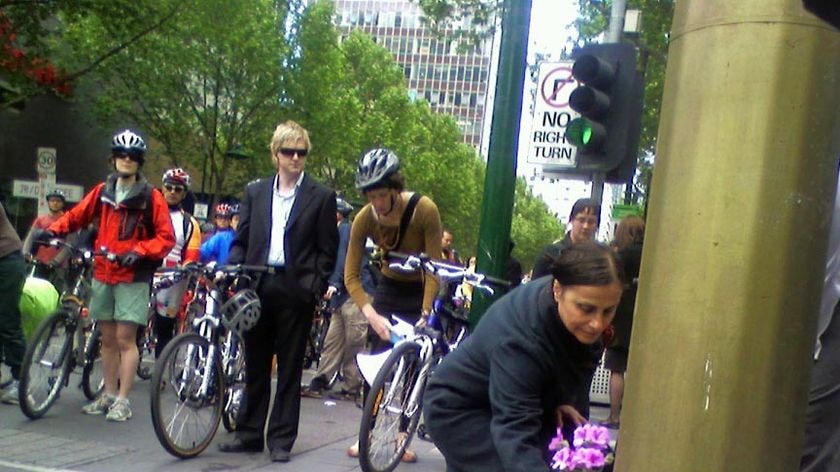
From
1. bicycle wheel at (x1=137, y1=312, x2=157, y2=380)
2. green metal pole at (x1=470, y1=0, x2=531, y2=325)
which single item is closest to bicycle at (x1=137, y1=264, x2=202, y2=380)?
bicycle wheel at (x1=137, y1=312, x2=157, y2=380)

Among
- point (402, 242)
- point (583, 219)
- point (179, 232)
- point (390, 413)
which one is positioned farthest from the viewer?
point (179, 232)

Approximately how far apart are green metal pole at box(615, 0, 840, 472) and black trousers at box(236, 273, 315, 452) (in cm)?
414

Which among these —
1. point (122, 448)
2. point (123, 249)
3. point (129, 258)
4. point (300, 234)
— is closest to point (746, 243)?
point (300, 234)

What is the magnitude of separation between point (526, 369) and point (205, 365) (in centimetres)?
408

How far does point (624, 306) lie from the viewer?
26.4ft

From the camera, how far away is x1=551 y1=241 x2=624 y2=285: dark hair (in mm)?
3156

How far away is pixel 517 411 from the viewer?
10.2 ft

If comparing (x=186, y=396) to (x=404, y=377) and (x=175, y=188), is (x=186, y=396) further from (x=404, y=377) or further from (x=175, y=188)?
(x=175, y=188)

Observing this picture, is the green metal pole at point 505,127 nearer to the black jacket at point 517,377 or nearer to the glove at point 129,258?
the glove at point 129,258

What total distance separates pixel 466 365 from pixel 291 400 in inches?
142

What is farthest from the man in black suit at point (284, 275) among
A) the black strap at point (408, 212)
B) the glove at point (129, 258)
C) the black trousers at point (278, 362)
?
the glove at point (129, 258)

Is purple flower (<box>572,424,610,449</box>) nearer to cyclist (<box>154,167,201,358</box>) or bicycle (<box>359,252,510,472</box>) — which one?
bicycle (<box>359,252,510,472</box>)

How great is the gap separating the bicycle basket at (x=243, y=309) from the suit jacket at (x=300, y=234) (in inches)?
12.3

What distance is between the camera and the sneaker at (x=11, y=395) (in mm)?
8125
